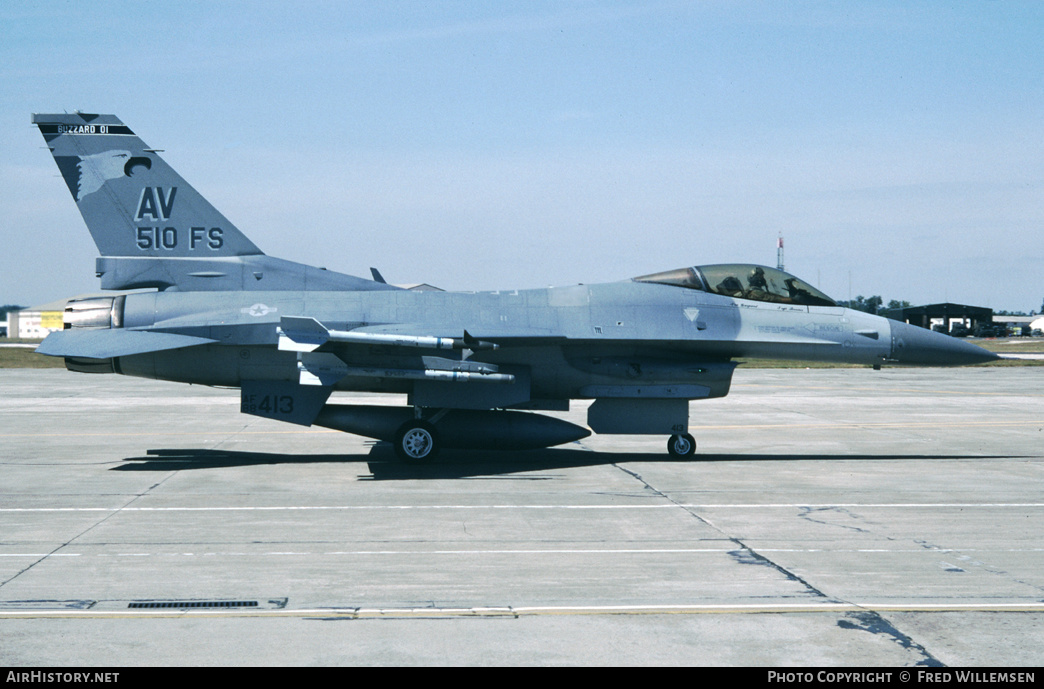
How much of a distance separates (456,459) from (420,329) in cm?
250

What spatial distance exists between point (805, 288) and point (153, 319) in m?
10.9

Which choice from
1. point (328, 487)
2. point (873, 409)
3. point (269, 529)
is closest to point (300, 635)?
point (269, 529)

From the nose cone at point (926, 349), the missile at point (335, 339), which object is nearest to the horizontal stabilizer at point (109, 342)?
the missile at point (335, 339)

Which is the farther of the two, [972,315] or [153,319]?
[972,315]

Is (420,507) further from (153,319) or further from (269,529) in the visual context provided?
(153,319)

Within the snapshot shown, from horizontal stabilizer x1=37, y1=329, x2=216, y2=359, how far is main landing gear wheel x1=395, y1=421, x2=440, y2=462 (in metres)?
3.39

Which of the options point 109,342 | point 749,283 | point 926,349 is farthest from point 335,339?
point 926,349

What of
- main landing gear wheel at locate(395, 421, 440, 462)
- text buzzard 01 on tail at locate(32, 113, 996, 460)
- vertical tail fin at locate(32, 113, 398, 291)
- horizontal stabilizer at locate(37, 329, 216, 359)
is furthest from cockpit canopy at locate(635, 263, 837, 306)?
horizontal stabilizer at locate(37, 329, 216, 359)

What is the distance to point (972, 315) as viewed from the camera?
101 meters

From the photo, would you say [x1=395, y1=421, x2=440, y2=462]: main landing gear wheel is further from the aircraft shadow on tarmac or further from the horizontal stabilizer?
the horizontal stabilizer

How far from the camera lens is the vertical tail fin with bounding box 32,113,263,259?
50.0 feet

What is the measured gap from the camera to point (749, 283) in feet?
50.5

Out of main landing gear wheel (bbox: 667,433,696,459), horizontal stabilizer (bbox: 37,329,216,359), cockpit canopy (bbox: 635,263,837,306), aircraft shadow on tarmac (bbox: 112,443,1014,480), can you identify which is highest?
cockpit canopy (bbox: 635,263,837,306)

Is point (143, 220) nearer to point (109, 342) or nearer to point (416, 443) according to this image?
point (109, 342)
